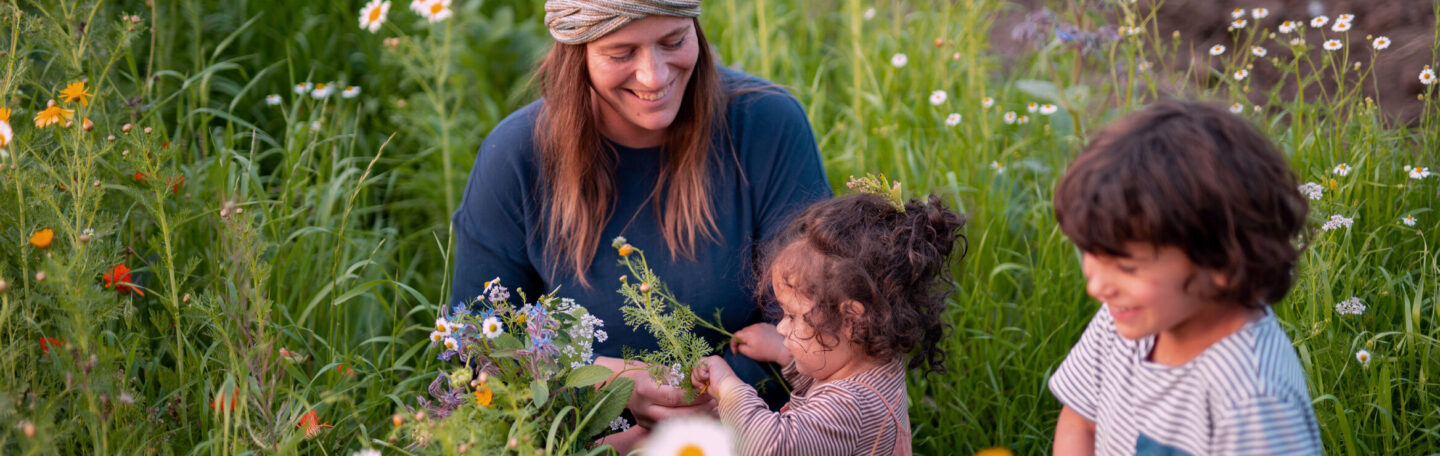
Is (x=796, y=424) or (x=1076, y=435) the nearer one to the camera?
(x=1076, y=435)

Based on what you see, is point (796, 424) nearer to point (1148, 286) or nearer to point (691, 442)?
point (691, 442)

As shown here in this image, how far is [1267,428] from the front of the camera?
3.72 ft

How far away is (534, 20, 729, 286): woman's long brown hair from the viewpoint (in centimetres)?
206

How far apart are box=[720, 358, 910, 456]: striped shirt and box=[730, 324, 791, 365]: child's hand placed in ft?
0.77

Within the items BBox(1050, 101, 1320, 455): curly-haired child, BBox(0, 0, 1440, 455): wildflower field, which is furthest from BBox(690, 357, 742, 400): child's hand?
BBox(1050, 101, 1320, 455): curly-haired child

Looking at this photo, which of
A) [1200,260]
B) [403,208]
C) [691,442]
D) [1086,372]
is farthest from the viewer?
[403,208]

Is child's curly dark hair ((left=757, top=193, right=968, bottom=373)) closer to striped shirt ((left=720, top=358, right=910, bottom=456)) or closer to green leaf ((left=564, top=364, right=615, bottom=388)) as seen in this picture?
striped shirt ((left=720, top=358, right=910, bottom=456))

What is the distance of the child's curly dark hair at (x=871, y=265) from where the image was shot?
1.73 m

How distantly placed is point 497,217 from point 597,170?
233 millimetres

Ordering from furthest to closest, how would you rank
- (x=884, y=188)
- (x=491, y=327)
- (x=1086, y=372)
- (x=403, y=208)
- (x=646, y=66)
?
1. (x=403, y=208)
2. (x=646, y=66)
3. (x=884, y=188)
4. (x=491, y=327)
5. (x=1086, y=372)

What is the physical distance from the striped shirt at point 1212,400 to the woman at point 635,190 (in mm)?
872

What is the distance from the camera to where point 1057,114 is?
310 cm

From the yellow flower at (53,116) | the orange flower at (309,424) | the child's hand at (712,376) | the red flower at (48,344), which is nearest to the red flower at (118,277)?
the red flower at (48,344)

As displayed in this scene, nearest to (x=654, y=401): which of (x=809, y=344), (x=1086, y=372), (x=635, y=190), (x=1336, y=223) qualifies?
(x=809, y=344)
